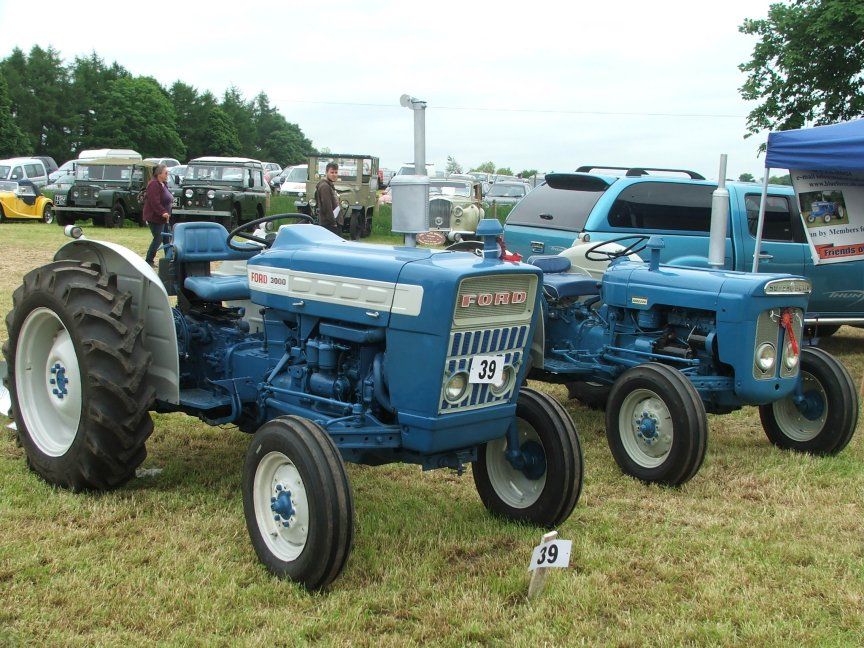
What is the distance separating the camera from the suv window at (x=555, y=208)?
798cm

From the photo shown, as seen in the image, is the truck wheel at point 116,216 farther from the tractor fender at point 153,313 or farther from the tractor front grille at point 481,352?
the tractor front grille at point 481,352

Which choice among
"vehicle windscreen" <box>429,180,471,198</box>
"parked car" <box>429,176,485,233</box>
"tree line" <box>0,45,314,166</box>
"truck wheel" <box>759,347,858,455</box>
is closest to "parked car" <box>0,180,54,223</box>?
"parked car" <box>429,176,485,233</box>

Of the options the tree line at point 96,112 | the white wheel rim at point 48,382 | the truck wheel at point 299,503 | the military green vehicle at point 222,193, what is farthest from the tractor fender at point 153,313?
the tree line at point 96,112

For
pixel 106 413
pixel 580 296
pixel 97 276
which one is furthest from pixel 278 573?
pixel 580 296

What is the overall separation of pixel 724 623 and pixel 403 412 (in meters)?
1.42

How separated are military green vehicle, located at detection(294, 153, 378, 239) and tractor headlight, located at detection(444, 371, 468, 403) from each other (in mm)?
17332

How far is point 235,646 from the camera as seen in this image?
2.96m

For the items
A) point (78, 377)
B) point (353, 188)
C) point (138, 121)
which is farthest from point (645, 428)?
point (138, 121)

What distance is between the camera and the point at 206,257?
16.6ft

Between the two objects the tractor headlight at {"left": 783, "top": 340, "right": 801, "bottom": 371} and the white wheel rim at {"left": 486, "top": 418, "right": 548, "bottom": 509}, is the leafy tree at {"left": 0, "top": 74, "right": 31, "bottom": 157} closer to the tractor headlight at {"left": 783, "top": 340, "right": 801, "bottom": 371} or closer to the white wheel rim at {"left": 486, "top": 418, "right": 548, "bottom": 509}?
the tractor headlight at {"left": 783, "top": 340, "right": 801, "bottom": 371}

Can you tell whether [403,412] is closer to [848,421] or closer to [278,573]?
[278,573]

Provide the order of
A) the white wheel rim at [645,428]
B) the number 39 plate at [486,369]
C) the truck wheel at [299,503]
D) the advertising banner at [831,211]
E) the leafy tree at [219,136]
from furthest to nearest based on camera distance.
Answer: the leafy tree at [219,136] → the advertising banner at [831,211] → the white wheel rim at [645,428] → the number 39 plate at [486,369] → the truck wheel at [299,503]

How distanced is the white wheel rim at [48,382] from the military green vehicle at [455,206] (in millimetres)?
15648

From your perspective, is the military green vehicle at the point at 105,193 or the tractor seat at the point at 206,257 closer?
the tractor seat at the point at 206,257
